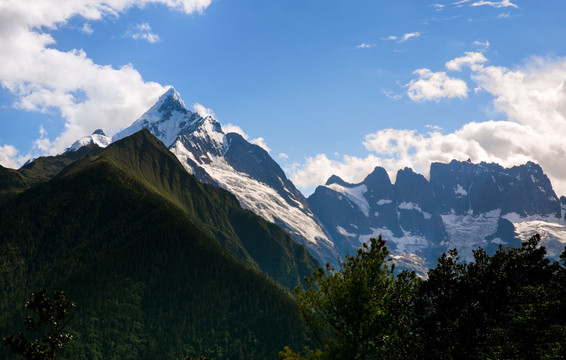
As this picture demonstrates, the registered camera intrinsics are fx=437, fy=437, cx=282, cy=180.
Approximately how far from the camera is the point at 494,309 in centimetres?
3466

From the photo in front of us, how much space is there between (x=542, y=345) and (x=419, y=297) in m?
8.31

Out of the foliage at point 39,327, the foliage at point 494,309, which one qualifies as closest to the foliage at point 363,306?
the foliage at point 494,309

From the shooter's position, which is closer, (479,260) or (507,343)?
(507,343)

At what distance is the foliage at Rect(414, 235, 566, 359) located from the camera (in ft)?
95.0

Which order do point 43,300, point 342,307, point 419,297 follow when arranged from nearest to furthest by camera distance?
point 43,300 < point 342,307 < point 419,297

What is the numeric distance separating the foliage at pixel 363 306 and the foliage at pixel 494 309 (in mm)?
2428

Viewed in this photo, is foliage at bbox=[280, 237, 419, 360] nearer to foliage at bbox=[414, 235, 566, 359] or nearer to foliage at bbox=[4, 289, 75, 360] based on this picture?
foliage at bbox=[414, 235, 566, 359]

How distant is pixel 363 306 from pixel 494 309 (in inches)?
519

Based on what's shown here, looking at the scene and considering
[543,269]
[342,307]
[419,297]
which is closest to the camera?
[342,307]

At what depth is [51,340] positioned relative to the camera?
Result: 27688mm

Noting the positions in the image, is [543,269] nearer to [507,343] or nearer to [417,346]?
[507,343]

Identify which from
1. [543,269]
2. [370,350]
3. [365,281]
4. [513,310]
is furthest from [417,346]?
[543,269]

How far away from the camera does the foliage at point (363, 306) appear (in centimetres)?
2842

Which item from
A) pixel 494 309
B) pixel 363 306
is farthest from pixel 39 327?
pixel 494 309
